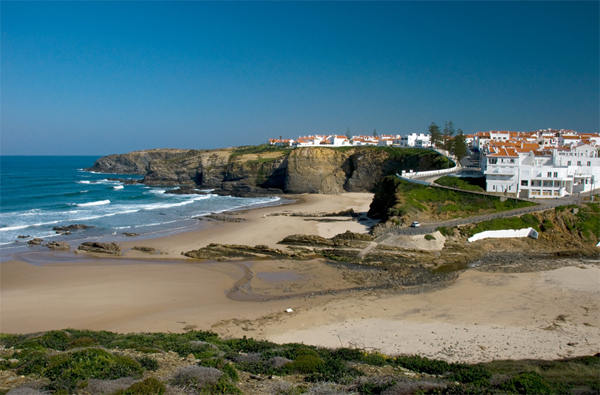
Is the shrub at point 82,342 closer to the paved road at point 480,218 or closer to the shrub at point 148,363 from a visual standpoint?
the shrub at point 148,363

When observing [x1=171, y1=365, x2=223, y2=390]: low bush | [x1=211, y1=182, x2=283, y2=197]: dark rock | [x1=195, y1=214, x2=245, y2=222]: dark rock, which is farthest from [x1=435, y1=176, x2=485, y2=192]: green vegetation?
[x1=171, y1=365, x2=223, y2=390]: low bush

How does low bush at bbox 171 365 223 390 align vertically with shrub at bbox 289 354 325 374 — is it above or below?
above

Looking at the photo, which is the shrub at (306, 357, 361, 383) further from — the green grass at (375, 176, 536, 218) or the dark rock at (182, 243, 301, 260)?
the green grass at (375, 176, 536, 218)

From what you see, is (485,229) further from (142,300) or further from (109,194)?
(109,194)

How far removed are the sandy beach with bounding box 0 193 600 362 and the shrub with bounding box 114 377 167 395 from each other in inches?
294

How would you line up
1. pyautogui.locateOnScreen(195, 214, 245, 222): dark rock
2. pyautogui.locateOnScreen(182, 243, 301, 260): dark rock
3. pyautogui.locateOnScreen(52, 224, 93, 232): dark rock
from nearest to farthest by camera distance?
pyautogui.locateOnScreen(182, 243, 301, 260): dark rock
pyautogui.locateOnScreen(52, 224, 93, 232): dark rock
pyautogui.locateOnScreen(195, 214, 245, 222): dark rock

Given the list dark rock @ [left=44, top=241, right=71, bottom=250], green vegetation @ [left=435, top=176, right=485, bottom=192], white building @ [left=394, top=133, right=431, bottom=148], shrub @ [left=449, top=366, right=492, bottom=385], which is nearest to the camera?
shrub @ [left=449, top=366, right=492, bottom=385]

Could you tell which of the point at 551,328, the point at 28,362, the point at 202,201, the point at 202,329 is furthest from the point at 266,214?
the point at 28,362

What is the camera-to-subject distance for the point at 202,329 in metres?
16.4

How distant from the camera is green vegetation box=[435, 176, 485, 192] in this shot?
3716cm

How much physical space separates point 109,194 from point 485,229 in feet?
181

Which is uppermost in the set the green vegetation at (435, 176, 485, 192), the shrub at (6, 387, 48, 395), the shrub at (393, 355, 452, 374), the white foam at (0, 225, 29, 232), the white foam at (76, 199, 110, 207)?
the green vegetation at (435, 176, 485, 192)

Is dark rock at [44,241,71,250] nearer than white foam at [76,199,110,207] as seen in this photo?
Yes

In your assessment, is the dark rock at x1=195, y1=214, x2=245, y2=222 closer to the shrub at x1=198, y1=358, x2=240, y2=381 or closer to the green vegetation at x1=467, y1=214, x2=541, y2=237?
the green vegetation at x1=467, y1=214, x2=541, y2=237
